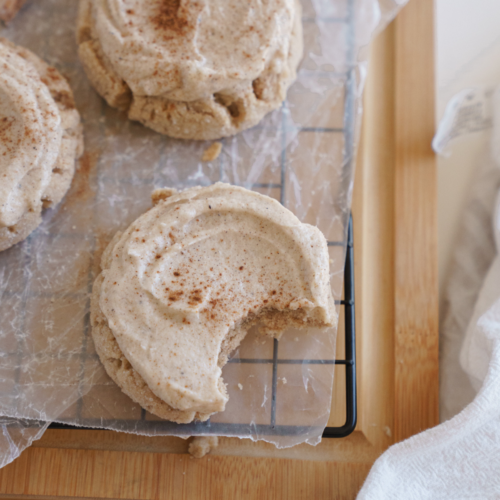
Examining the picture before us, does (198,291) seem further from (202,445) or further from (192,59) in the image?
(192,59)

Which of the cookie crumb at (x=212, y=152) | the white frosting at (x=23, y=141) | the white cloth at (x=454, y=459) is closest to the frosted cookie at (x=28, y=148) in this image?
the white frosting at (x=23, y=141)

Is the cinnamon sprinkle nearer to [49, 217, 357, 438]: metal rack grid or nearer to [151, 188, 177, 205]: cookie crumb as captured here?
[151, 188, 177, 205]: cookie crumb

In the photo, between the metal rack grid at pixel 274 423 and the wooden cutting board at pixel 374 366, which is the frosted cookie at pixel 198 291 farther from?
the wooden cutting board at pixel 374 366

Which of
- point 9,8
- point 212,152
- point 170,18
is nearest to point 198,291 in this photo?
point 212,152

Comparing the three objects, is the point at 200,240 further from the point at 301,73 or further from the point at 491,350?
the point at 491,350

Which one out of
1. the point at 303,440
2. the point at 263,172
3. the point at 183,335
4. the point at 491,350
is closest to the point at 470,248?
the point at 491,350

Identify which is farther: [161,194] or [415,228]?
[415,228]
